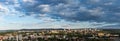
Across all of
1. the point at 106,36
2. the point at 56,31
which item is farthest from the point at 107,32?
the point at 56,31

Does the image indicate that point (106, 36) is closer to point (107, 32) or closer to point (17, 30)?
point (107, 32)

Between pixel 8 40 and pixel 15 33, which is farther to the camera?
pixel 15 33

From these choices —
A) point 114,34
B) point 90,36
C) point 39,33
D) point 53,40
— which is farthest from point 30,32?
point 114,34

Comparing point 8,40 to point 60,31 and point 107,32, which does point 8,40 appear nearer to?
point 60,31

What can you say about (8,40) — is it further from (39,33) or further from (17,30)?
(39,33)

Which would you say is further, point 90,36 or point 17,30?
point 90,36
